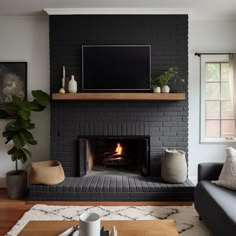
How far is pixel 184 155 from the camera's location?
125 inches

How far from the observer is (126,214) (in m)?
2.63

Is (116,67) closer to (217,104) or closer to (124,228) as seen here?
(217,104)

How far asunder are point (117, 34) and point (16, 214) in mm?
2605

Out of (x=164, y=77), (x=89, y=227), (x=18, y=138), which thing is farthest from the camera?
(x=164, y=77)

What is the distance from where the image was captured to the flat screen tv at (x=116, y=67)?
339 cm

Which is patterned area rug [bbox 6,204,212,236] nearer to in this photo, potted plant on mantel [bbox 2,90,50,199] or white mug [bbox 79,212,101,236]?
potted plant on mantel [bbox 2,90,50,199]

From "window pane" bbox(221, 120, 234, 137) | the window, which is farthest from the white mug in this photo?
"window pane" bbox(221, 120, 234, 137)

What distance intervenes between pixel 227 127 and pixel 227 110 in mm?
264

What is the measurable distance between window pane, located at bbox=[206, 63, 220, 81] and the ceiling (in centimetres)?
73

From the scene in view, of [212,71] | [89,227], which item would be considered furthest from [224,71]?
[89,227]

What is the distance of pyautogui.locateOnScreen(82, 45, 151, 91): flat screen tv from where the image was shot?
3.39 metres

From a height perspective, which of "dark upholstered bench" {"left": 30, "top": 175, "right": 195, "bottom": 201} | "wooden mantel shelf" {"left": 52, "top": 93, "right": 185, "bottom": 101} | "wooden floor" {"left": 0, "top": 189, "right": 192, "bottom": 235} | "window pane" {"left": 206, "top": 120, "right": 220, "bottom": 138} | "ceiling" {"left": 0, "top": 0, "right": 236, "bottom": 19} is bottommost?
"wooden floor" {"left": 0, "top": 189, "right": 192, "bottom": 235}

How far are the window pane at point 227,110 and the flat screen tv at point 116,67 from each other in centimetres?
129

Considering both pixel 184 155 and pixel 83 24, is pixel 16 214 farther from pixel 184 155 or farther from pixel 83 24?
pixel 83 24
